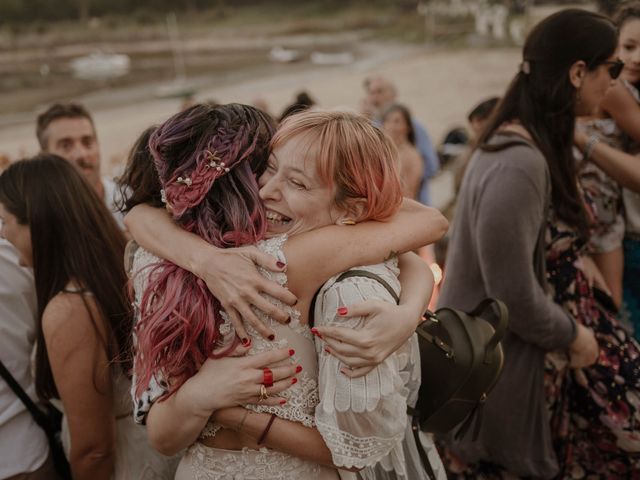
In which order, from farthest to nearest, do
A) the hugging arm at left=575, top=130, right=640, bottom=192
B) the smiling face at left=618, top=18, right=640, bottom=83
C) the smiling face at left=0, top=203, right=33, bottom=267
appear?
1. the smiling face at left=618, top=18, right=640, bottom=83
2. the hugging arm at left=575, top=130, right=640, bottom=192
3. the smiling face at left=0, top=203, right=33, bottom=267

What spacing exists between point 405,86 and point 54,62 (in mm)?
39972

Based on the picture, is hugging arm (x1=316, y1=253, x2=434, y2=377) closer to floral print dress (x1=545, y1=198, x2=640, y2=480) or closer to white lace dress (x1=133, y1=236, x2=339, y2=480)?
white lace dress (x1=133, y1=236, x2=339, y2=480)

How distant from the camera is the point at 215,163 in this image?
1418 mm

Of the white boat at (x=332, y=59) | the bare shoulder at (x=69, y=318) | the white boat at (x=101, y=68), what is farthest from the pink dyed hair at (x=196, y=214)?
the white boat at (x=101, y=68)

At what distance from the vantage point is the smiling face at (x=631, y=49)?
9.12 ft

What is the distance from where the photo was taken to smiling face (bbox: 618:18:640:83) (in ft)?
9.12

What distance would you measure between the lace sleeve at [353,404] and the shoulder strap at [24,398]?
4.15ft

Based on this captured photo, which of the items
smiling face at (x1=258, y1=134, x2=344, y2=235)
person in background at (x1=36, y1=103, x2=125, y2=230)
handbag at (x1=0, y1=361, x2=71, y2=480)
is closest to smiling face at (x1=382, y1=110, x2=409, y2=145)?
person in background at (x1=36, y1=103, x2=125, y2=230)

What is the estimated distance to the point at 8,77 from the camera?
43562 millimetres

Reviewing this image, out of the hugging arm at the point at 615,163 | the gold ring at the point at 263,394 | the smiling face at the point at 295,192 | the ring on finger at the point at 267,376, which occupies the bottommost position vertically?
the gold ring at the point at 263,394

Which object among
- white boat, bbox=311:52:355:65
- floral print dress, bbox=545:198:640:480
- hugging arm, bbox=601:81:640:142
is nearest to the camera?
floral print dress, bbox=545:198:640:480

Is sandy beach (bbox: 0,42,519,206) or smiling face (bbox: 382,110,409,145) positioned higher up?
smiling face (bbox: 382,110,409,145)

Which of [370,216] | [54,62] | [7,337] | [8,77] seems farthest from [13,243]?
[54,62]

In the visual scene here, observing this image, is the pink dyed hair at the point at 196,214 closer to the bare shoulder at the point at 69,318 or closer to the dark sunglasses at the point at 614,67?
the bare shoulder at the point at 69,318
